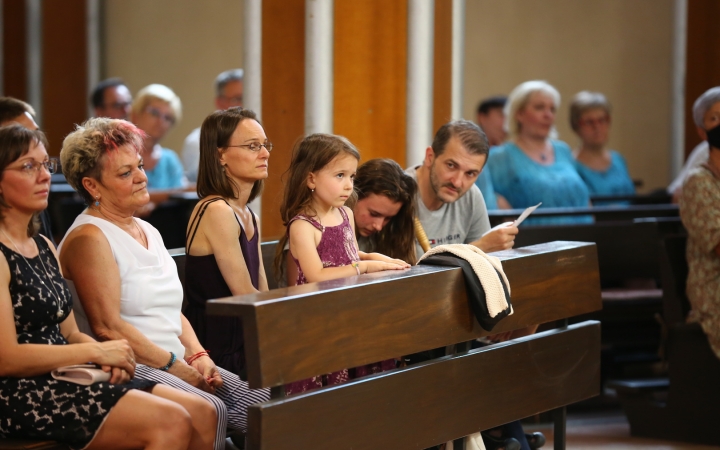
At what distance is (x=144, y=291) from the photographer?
116 inches

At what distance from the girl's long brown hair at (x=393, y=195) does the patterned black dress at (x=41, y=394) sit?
3.96 feet

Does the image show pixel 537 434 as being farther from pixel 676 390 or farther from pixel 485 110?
pixel 485 110

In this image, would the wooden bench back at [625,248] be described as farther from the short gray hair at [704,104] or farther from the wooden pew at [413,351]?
the wooden pew at [413,351]

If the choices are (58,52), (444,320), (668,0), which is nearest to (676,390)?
(444,320)

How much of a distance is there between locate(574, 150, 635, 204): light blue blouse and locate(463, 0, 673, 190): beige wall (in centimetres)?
243

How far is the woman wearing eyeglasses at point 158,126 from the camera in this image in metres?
5.98

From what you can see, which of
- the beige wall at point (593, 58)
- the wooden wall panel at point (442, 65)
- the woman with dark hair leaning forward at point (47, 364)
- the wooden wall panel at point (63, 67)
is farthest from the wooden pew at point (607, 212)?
the wooden wall panel at point (63, 67)

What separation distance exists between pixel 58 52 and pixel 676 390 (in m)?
6.59

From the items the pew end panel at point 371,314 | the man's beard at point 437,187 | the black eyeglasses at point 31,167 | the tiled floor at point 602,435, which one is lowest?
the tiled floor at point 602,435

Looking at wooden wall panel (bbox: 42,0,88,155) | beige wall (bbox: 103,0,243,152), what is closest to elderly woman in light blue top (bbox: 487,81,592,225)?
beige wall (bbox: 103,0,243,152)

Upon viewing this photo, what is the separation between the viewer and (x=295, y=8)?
4.52 meters

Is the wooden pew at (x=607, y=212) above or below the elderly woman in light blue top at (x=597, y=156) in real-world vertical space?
below

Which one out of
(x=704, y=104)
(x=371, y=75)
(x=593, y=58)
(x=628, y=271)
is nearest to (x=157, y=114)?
(x=371, y=75)

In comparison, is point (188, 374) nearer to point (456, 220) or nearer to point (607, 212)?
point (456, 220)
